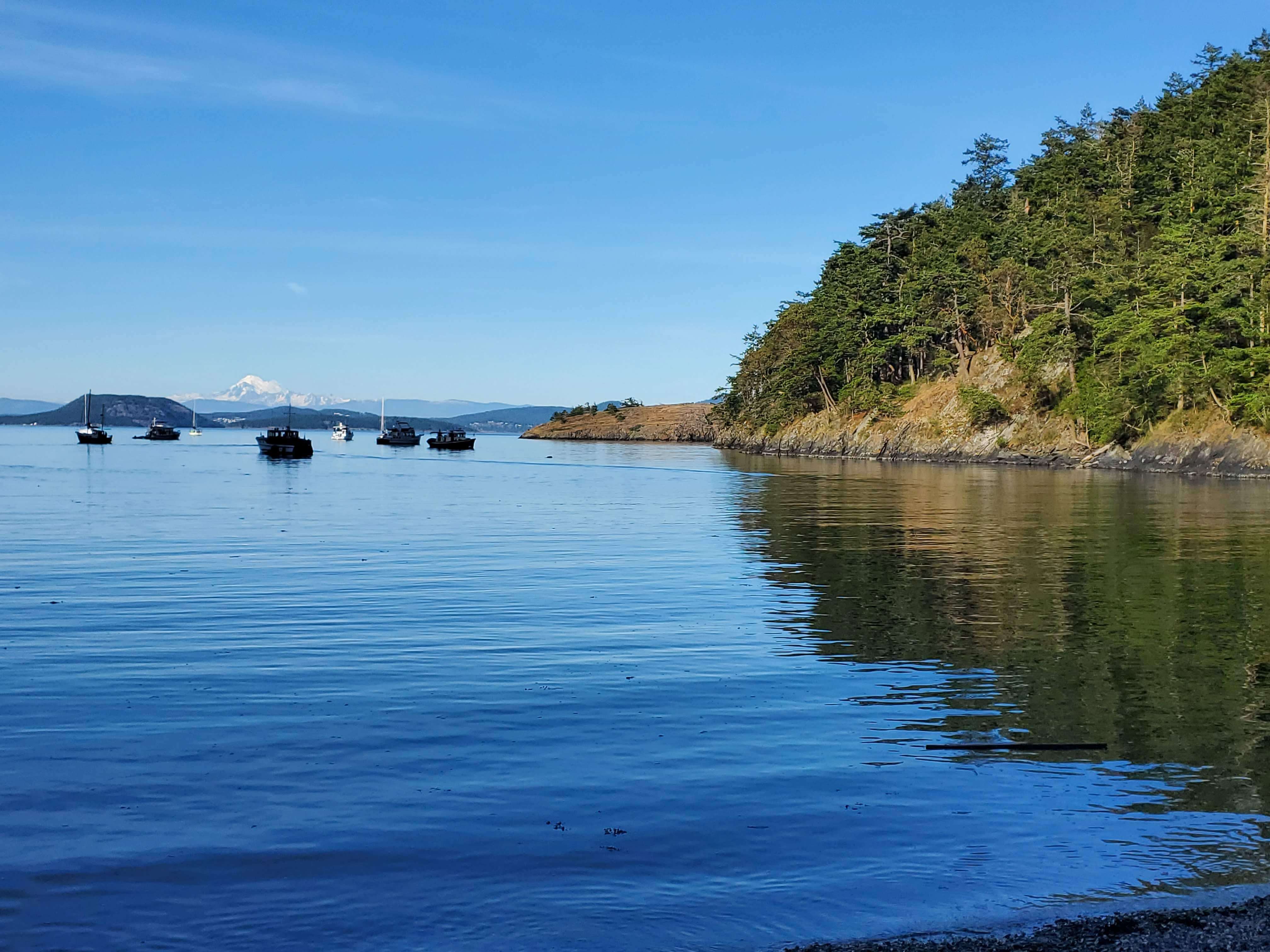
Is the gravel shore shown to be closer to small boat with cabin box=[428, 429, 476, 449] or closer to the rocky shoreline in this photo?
the rocky shoreline

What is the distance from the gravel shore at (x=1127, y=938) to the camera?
319 inches

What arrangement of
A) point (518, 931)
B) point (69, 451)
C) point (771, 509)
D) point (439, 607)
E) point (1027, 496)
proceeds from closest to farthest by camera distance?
1. point (518, 931)
2. point (439, 607)
3. point (771, 509)
4. point (1027, 496)
5. point (69, 451)

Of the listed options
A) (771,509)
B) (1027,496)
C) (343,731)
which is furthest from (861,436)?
(343,731)

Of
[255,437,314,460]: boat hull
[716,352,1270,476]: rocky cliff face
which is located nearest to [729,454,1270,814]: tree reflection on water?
[716,352,1270,476]: rocky cliff face

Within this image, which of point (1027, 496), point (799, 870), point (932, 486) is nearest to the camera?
point (799, 870)

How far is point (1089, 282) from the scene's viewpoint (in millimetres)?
107250

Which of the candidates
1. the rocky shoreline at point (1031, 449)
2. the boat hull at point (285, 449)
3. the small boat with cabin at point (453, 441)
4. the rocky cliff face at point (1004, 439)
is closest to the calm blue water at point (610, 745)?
the rocky shoreline at point (1031, 449)

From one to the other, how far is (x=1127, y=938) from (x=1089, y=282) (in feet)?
357

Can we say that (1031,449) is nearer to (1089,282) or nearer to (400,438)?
(1089,282)

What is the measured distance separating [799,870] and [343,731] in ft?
23.1

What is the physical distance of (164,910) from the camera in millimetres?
9055

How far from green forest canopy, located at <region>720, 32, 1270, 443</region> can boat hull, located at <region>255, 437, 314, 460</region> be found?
69038mm

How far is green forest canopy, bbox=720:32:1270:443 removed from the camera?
292 ft

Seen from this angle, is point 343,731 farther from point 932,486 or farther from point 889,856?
point 932,486
